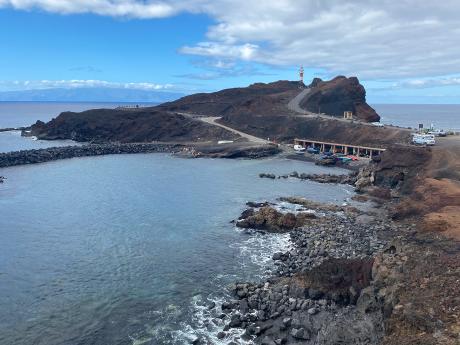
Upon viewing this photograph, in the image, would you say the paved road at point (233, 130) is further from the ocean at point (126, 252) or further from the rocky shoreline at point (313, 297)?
the rocky shoreline at point (313, 297)

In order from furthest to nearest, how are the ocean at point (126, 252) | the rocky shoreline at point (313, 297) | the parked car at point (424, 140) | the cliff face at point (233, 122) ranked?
1. the cliff face at point (233, 122)
2. the parked car at point (424, 140)
3. the ocean at point (126, 252)
4. the rocky shoreline at point (313, 297)

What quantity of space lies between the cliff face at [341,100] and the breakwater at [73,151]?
3574cm

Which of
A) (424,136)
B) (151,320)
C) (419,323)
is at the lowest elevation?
(151,320)

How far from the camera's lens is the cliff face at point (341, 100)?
106312 millimetres

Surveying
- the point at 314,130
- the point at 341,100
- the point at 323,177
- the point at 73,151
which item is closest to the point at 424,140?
the point at 323,177

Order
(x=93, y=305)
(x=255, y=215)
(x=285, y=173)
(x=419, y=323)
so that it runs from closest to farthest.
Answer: (x=419, y=323)
(x=93, y=305)
(x=255, y=215)
(x=285, y=173)

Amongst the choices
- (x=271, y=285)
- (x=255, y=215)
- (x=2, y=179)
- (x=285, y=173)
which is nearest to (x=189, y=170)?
(x=285, y=173)

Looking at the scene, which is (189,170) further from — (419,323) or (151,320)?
(419,323)

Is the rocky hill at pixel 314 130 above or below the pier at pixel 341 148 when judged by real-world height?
above

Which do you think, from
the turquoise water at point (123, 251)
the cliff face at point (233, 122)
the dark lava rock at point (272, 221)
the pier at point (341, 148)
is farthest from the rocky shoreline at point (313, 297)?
the cliff face at point (233, 122)

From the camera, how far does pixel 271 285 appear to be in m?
28.5

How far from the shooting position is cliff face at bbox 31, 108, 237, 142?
107 meters

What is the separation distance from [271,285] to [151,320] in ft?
25.5

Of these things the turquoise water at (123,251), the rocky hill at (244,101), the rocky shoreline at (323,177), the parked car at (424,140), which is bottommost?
the turquoise water at (123,251)
